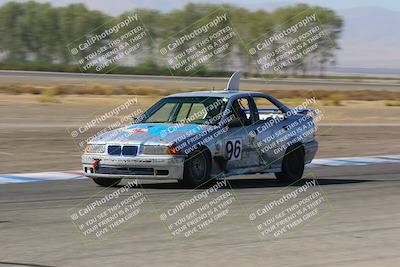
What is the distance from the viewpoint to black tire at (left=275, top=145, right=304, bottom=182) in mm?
14180

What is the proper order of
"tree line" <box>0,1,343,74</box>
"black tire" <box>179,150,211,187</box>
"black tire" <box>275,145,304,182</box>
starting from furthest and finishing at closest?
1. "tree line" <box>0,1,343,74</box>
2. "black tire" <box>275,145,304,182</box>
3. "black tire" <box>179,150,211,187</box>

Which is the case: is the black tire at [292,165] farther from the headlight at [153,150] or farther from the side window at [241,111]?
the headlight at [153,150]

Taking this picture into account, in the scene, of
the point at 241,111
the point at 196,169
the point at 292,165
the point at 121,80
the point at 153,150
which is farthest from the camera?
Answer: the point at 121,80

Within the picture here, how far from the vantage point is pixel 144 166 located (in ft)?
40.3

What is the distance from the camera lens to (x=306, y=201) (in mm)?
11664

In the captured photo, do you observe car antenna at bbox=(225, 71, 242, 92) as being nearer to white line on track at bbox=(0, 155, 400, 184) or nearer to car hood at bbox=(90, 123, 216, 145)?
car hood at bbox=(90, 123, 216, 145)

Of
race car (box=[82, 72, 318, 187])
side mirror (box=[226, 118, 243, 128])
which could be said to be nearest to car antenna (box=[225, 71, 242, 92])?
race car (box=[82, 72, 318, 187])

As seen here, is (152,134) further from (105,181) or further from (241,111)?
(241,111)

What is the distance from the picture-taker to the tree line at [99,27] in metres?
112

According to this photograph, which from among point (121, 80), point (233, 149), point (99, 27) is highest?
point (99, 27)

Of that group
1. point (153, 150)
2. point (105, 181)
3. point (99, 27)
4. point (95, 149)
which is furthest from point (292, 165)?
point (99, 27)

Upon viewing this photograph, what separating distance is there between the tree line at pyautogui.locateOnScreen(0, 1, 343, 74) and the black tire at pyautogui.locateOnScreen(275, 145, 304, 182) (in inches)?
3579

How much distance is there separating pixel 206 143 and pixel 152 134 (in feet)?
2.57

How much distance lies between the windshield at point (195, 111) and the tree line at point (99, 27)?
9160 centimetres
